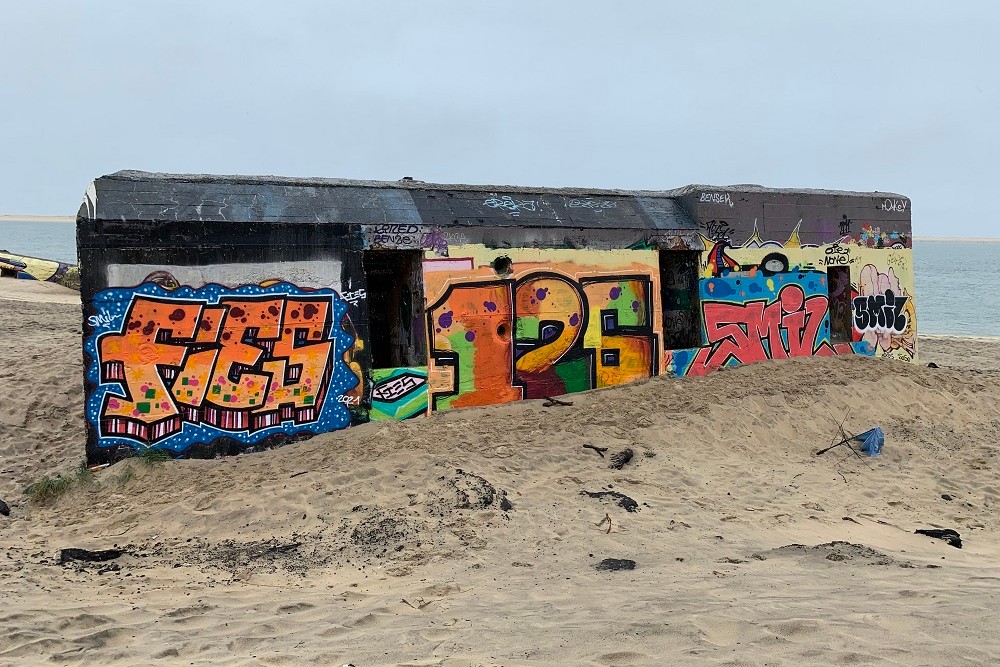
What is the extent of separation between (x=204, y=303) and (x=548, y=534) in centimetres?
A: 455

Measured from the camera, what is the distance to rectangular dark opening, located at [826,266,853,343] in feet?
43.8

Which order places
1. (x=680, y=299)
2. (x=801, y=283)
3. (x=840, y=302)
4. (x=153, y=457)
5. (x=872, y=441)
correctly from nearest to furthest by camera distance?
(x=153, y=457) → (x=872, y=441) → (x=680, y=299) → (x=801, y=283) → (x=840, y=302)

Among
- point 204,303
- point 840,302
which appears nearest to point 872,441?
point 840,302

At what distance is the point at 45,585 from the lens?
19.9 ft

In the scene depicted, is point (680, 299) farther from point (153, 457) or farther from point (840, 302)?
point (153, 457)

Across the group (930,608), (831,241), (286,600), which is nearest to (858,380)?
(831,241)

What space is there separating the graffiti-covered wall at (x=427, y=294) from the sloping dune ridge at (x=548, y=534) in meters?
0.52

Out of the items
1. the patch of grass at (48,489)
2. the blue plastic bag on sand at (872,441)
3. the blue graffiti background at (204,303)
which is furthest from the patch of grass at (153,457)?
the blue plastic bag on sand at (872,441)

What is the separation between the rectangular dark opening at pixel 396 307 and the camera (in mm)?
9969

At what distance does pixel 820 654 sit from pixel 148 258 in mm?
A: 7444

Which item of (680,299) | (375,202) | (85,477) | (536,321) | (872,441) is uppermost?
(375,202)

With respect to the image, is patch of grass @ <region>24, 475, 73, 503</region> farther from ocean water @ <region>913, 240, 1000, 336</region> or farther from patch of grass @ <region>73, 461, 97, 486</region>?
ocean water @ <region>913, 240, 1000, 336</region>

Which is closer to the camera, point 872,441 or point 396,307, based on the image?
point 872,441

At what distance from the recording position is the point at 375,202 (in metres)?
9.95
